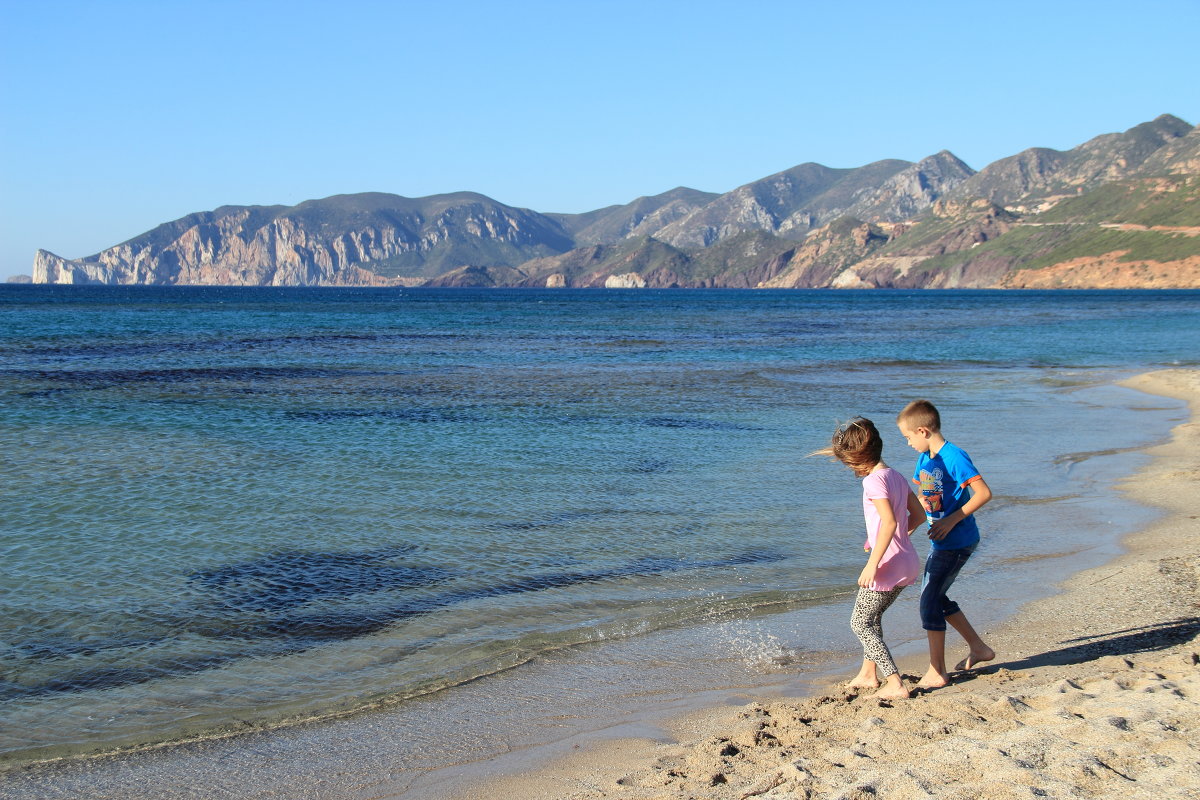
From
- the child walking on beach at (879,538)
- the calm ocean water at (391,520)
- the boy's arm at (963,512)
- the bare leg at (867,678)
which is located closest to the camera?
the child walking on beach at (879,538)

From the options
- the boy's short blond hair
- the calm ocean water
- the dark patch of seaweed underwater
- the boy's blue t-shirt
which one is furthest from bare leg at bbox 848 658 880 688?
the dark patch of seaweed underwater

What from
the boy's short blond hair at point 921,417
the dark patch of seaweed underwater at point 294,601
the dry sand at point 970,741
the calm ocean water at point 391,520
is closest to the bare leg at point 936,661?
the dry sand at point 970,741

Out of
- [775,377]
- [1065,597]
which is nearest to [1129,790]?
[1065,597]

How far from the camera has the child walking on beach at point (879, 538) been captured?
547 centimetres

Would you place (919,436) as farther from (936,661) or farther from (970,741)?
(970,741)

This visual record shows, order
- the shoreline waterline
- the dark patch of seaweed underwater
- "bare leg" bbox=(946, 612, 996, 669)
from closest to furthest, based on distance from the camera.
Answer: the shoreline waterline, "bare leg" bbox=(946, 612, 996, 669), the dark patch of seaweed underwater

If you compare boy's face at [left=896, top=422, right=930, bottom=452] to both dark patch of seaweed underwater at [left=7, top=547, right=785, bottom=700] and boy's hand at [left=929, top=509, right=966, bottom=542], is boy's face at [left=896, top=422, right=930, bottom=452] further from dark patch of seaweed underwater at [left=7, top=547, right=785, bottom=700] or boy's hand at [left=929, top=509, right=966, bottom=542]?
dark patch of seaweed underwater at [left=7, top=547, right=785, bottom=700]

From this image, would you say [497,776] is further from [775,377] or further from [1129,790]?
[775,377]

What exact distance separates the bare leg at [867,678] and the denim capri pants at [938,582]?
0.44m

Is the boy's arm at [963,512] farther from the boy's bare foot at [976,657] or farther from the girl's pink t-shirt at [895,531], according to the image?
the boy's bare foot at [976,657]

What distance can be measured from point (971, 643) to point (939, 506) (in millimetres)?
1054

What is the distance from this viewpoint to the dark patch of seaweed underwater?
6.53 m

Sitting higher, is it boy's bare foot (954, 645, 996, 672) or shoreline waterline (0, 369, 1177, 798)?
boy's bare foot (954, 645, 996, 672)

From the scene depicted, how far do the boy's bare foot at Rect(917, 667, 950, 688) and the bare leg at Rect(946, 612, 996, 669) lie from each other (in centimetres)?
35
